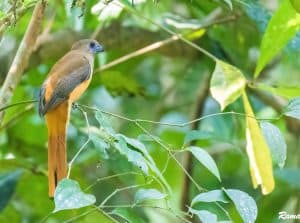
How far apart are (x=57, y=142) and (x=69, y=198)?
1.56ft

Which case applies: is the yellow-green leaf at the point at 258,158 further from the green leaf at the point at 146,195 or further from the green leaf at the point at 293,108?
the green leaf at the point at 146,195

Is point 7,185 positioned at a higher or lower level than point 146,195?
lower

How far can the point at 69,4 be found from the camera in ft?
5.88

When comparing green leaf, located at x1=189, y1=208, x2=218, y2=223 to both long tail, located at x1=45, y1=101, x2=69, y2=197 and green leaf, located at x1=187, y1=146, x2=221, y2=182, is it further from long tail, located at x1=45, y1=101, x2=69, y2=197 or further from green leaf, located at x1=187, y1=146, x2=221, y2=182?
long tail, located at x1=45, y1=101, x2=69, y2=197

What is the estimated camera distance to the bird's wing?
2029 mm

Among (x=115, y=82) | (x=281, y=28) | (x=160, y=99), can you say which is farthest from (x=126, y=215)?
(x=160, y=99)

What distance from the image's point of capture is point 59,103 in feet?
6.70

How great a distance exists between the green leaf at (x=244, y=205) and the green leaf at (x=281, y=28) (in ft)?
1.41

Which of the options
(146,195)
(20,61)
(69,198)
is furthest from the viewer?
(20,61)

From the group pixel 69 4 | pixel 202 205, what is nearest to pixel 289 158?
pixel 202 205

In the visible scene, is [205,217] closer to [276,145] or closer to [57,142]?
[276,145]

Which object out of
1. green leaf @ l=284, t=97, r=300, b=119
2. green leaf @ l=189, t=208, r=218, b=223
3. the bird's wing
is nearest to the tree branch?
the bird's wing

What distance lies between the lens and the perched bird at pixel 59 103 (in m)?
2.00

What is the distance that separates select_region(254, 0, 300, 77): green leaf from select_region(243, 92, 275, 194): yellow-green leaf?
222 millimetres
